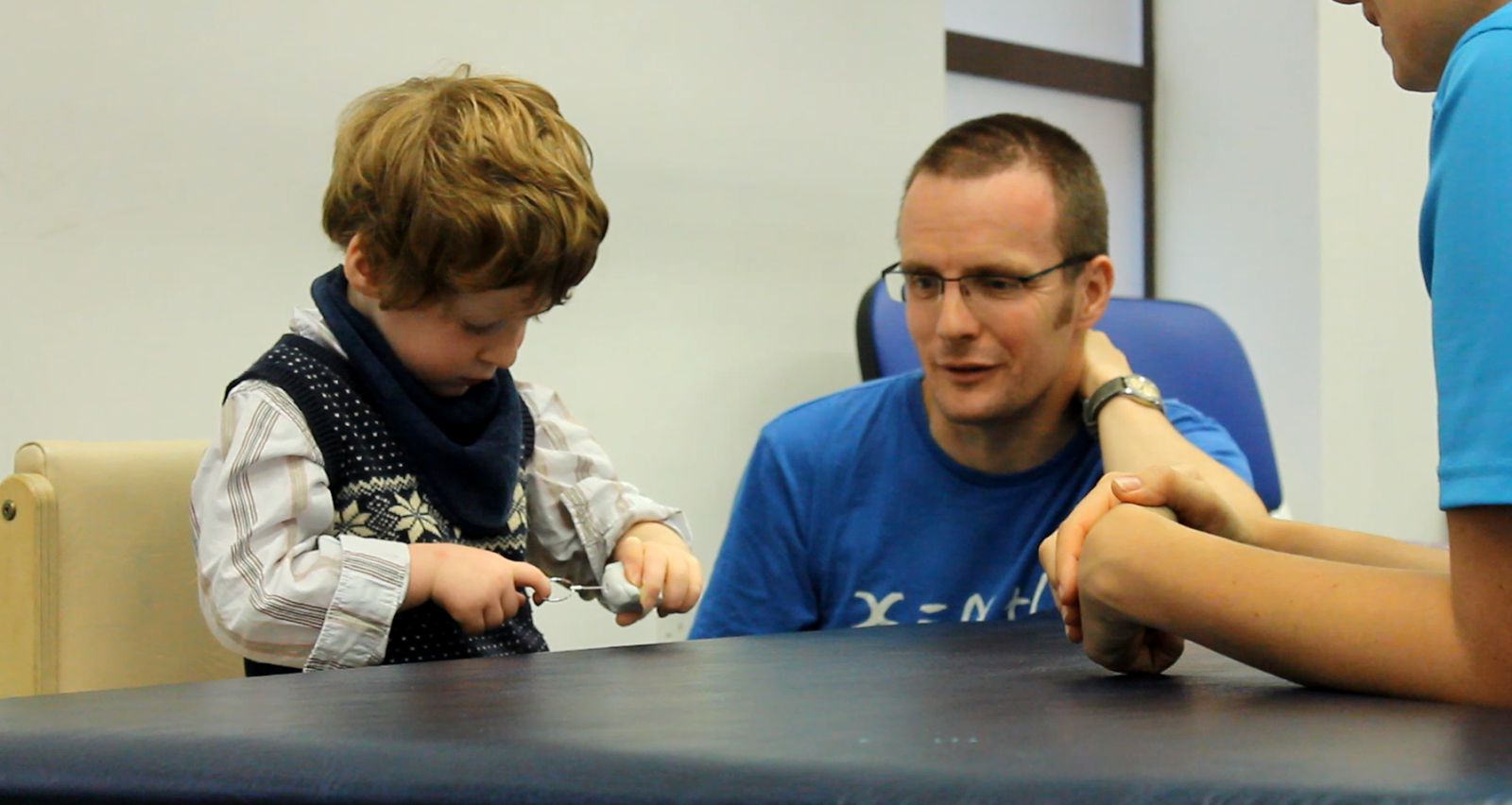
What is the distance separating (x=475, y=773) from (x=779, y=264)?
2.15m

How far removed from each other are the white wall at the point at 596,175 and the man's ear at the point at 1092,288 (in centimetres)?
90

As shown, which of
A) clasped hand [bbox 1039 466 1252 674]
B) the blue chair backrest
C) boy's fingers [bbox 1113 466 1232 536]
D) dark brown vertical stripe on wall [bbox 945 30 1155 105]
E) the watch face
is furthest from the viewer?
dark brown vertical stripe on wall [bbox 945 30 1155 105]

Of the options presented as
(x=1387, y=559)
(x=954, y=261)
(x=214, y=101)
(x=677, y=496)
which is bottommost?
(x=677, y=496)

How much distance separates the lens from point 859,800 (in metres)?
0.40

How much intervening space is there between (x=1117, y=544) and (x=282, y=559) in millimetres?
632

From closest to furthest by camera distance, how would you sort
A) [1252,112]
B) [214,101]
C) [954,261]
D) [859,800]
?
1. [859,800]
2. [954,261]
3. [214,101]
4. [1252,112]

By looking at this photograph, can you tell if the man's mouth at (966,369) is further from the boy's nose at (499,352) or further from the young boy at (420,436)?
the boy's nose at (499,352)

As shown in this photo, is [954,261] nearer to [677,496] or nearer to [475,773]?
[677,496]

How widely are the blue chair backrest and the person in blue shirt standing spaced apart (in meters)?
1.44

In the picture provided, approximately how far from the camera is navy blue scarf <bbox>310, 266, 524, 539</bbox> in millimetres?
1187

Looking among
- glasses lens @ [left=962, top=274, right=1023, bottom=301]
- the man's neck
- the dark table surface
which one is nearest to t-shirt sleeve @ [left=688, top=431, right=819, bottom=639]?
the man's neck

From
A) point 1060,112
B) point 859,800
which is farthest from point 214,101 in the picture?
point 1060,112

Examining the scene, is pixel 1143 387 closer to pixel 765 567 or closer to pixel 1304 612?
pixel 765 567

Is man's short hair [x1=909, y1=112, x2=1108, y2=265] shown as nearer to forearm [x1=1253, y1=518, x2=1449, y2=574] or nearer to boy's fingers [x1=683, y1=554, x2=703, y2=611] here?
boy's fingers [x1=683, y1=554, x2=703, y2=611]
